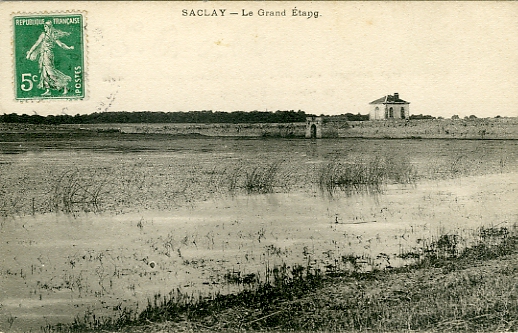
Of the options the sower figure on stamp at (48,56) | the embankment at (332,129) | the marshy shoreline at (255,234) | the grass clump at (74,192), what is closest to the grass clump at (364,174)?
the marshy shoreline at (255,234)

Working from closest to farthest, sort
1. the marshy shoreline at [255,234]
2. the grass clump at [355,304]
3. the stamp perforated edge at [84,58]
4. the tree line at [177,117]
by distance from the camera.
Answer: the grass clump at [355,304] < the marshy shoreline at [255,234] < the stamp perforated edge at [84,58] < the tree line at [177,117]

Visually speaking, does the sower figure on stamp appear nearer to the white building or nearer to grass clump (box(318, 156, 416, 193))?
grass clump (box(318, 156, 416, 193))

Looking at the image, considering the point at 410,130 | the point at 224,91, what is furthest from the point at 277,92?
the point at 410,130

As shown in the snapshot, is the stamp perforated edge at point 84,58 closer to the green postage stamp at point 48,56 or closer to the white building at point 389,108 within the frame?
the green postage stamp at point 48,56

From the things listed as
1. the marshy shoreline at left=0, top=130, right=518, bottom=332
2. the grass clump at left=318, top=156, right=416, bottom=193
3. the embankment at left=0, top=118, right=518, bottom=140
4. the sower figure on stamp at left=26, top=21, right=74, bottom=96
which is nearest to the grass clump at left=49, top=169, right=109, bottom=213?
the marshy shoreline at left=0, top=130, right=518, bottom=332

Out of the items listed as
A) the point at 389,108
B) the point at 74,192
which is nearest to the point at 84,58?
the point at 74,192
